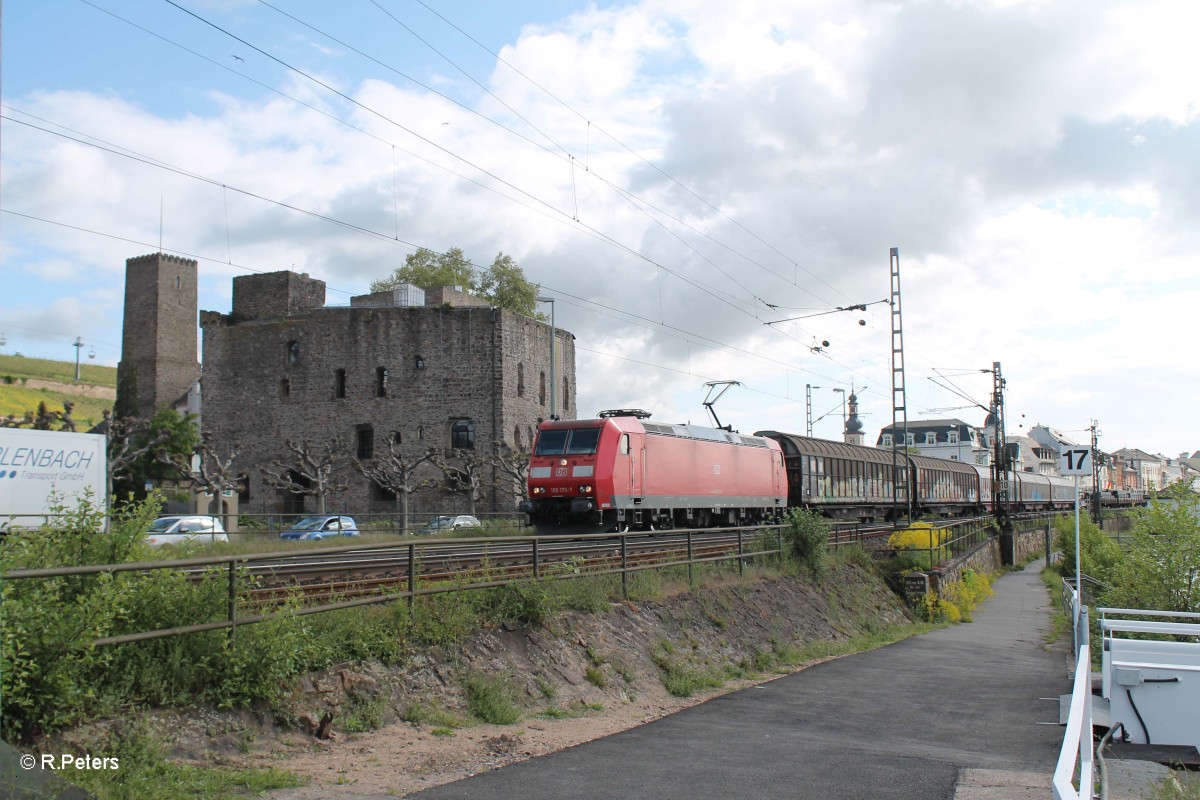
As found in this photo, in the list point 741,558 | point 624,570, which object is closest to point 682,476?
point 741,558

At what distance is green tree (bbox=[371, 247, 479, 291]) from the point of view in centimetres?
7244

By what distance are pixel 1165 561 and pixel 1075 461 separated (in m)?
4.15

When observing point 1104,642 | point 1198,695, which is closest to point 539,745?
point 1104,642

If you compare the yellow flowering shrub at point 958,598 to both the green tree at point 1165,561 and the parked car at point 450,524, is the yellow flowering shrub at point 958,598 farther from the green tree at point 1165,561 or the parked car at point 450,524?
the parked car at point 450,524

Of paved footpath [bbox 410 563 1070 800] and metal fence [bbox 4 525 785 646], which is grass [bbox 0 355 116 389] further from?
paved footpath [bbox 410 563 1070 800]

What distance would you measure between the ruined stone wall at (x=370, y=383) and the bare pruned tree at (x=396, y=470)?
88cm

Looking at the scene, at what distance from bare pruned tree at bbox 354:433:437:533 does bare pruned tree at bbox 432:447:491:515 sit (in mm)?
819

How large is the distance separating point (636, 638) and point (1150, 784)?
721 centimetres

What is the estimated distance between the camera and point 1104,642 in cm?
A: 1163

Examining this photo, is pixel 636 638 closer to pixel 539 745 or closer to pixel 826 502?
pixel 539 745

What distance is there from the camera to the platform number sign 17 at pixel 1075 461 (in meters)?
16.9

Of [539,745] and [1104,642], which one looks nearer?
[539,745]

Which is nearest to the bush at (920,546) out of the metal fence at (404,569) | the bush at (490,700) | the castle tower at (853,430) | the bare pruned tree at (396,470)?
the metal fence at (404,569)

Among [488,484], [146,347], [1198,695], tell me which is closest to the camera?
[1198,695]
